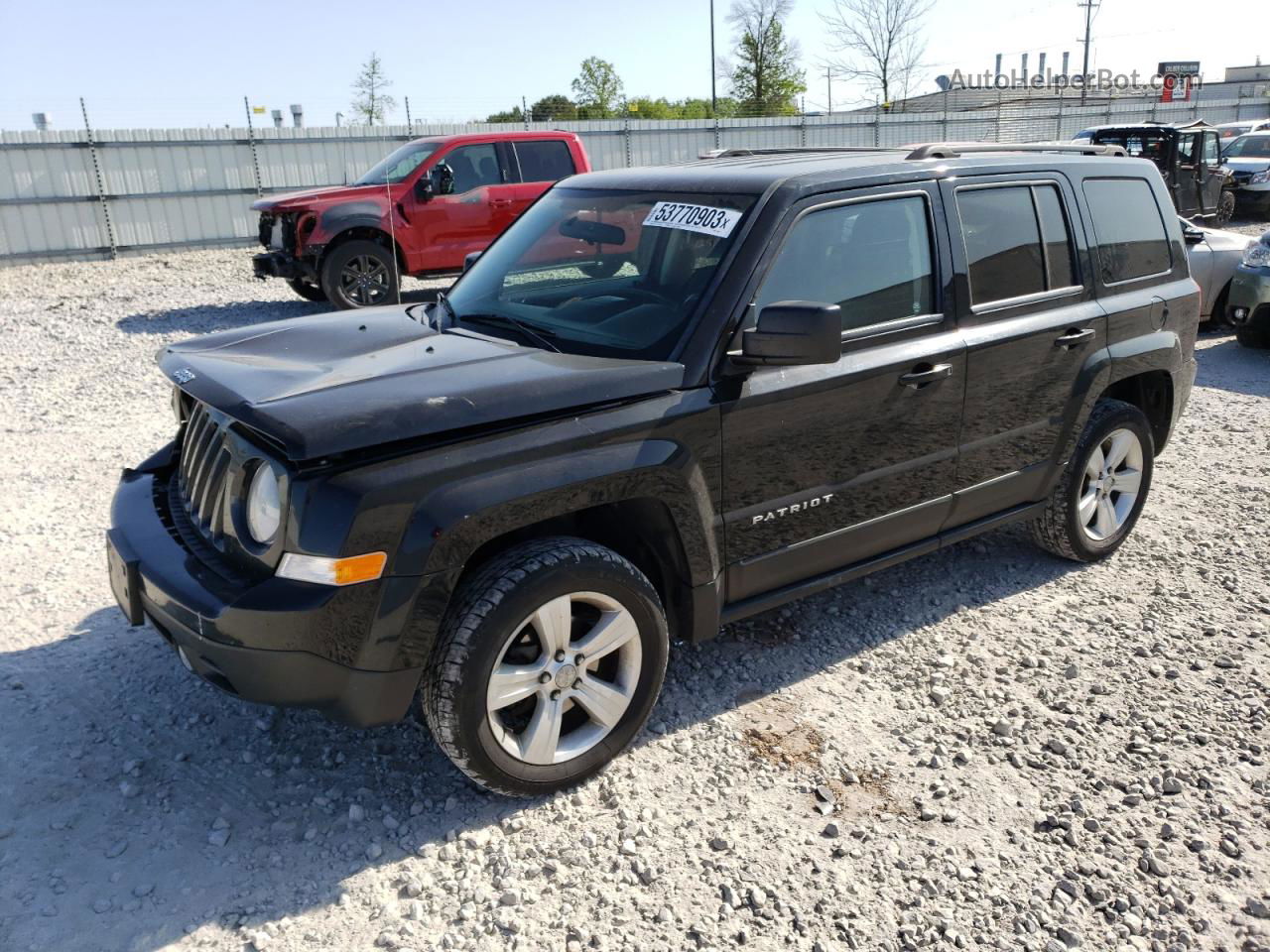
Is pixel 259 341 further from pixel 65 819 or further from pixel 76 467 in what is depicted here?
pixel 76 467

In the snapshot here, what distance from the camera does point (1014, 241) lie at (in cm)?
412

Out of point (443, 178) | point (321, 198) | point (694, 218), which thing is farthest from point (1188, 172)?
point (694, 218)

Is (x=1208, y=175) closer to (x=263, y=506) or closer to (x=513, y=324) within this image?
(x=513, y=324)

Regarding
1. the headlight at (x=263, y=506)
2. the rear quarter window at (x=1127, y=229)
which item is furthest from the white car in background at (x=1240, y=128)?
the headlight at (x=263, y=506)

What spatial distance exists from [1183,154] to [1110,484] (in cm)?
1486

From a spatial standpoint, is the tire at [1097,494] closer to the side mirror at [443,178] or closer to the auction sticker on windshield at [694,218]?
the auction sticker on windshield at [694,218]

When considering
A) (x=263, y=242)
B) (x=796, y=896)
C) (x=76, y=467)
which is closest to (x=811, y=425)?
(x=796, y=896)

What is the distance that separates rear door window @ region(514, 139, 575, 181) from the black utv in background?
9138mm

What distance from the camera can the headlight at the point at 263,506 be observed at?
278 cm

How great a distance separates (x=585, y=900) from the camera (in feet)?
9.11

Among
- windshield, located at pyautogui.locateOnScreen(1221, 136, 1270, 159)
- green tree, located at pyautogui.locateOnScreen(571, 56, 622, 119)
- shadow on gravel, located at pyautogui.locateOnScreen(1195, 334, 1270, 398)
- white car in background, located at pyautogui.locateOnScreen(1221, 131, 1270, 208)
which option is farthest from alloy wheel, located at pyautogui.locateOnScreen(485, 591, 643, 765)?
green tree, located at pyautogui.locateOnScreen(571, 56, 622, 119)

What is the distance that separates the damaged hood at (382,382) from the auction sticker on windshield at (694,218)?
58 cm

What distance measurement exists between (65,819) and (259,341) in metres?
1.69

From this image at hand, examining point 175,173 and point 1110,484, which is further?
point 175,173
